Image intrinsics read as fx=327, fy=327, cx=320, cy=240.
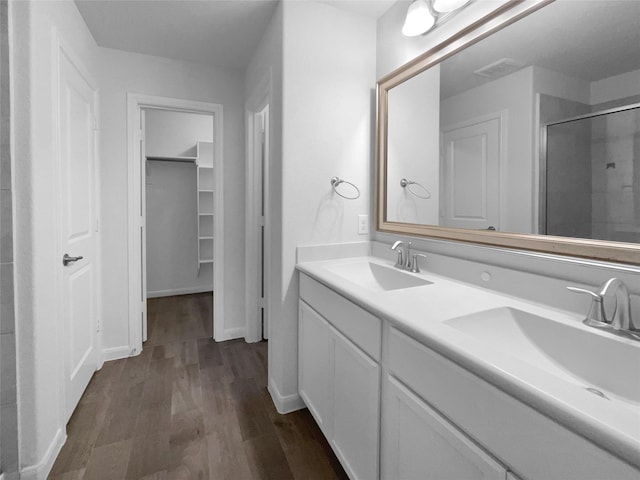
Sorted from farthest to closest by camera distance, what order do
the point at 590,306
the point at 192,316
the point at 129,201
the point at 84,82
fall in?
1. the point at 192,316
2. the point at 129,201
3. the point at 84,82
4. the point at 590,306

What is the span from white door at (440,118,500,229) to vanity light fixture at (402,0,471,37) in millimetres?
532

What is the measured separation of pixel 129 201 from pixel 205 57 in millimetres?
1276

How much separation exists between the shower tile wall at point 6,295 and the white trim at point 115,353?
116cm

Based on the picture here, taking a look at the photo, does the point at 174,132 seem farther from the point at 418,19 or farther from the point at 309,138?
the point at 418,19

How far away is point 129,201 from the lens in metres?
2.52

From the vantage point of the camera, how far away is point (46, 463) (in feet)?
4.72

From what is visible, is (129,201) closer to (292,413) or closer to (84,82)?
(84,82)

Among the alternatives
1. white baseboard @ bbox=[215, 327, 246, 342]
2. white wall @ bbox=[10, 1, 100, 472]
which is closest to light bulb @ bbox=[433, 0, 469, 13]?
white wall @ bbox=[10, 1, 100, 472]

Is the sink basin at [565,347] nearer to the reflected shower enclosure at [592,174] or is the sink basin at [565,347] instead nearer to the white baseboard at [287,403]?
the reflected shower enclosure at [592,174]

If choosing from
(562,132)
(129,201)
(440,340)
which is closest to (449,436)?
(440,340)

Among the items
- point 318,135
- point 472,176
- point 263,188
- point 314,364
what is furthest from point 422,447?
point 263,188

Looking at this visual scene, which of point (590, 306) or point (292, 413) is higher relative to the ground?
point (590, 306)

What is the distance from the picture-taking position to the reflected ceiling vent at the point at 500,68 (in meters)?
1.23

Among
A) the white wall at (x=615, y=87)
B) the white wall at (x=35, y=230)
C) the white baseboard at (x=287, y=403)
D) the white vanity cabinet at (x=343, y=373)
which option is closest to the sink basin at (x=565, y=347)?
the white vanity cabinet at (x=343, y=373)
